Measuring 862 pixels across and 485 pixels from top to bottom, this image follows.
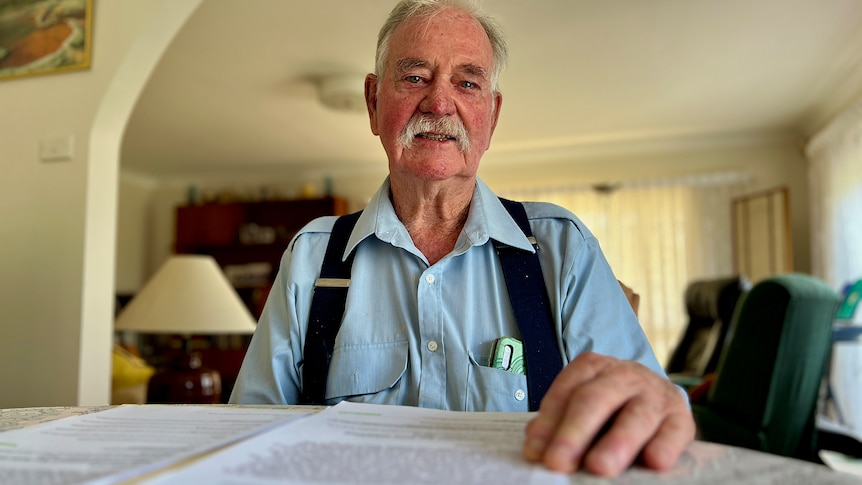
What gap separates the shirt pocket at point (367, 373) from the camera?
929 millimetres

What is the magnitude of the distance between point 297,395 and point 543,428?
0.61m

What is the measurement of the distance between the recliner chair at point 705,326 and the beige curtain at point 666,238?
1.06m

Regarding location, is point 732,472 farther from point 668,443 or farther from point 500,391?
point 500,391

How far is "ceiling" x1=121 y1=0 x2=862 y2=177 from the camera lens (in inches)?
124

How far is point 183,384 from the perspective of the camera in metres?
2.30

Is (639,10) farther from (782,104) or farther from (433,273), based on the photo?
(433,273)

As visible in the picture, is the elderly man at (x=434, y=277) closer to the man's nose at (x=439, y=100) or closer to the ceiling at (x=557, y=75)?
the man's nose at (x=439, y=100)

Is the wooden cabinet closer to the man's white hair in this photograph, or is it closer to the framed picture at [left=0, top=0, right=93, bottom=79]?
the framed picture at [left=0, top=0, right=93, bottom=79]

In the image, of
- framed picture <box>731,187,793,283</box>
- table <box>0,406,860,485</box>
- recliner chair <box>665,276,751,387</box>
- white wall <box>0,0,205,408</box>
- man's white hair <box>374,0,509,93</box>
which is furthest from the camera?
framed picture <box>731,187,793,283</box>

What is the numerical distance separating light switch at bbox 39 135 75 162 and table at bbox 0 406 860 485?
219cm

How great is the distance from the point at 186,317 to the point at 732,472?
2.27 m

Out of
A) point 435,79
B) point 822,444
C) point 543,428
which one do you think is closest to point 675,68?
point 822,444

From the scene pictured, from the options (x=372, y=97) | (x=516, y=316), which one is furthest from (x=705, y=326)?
(x=516, y=316)

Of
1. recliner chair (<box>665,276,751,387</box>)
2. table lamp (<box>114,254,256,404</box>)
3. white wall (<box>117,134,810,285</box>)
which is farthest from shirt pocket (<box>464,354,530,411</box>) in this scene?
white wall (<box>117,134,810,285</box>)
